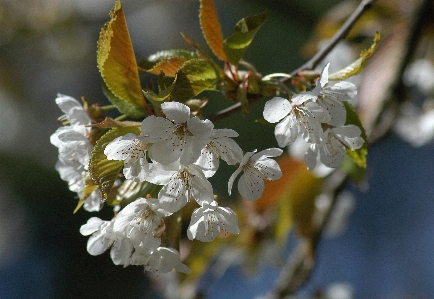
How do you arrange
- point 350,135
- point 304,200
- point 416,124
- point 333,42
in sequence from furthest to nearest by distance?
point 416,124
point 304,200
point 333,42
point 350,135

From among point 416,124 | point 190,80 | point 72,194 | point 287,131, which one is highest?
point 190,80

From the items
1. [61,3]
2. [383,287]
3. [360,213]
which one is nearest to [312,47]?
[61,3]

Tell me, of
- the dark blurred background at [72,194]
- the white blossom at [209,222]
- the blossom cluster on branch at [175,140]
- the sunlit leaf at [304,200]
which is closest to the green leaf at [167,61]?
the blossom cluster on branch at [175,140]

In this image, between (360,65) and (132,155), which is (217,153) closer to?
(132,155)

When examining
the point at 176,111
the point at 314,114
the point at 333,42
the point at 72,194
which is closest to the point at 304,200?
the point at 333,42

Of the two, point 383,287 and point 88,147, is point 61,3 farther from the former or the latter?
point 383,287

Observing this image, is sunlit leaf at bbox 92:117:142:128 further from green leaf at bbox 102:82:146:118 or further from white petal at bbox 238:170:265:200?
white petal at bbox 238:170:265:200

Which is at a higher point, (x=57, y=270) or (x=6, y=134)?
(x=6, y=134)

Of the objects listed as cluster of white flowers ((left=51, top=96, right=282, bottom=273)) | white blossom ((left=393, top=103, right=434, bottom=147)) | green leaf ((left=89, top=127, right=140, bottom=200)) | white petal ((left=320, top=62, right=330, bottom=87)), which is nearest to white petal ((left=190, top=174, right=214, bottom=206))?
cluster of white flowers ((left=51, top=96, right=282, bottom=273))
